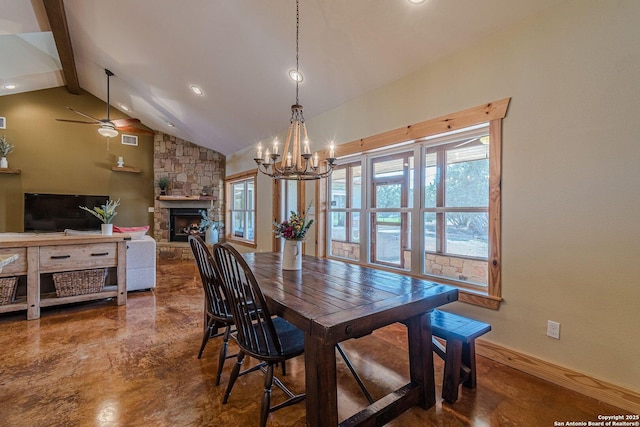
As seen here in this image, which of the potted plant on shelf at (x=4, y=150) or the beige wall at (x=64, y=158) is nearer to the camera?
the potted plant on shelf at (x=4, y=150)

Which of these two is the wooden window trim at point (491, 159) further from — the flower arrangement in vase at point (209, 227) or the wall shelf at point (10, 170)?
the wall shelf at point (10, 170)

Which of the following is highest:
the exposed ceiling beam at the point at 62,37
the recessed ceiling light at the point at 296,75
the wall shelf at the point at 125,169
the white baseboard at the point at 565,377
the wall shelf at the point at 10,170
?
the exposed ceiling beam at the point at 62,37

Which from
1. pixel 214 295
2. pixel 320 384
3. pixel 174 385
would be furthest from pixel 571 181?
pixel 174 385

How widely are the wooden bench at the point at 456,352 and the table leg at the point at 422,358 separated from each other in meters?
0.12

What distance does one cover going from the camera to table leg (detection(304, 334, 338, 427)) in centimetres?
134

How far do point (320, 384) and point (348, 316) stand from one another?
1.13 feet

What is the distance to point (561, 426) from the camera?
162 cm

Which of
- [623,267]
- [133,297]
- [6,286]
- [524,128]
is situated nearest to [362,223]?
[524,128]

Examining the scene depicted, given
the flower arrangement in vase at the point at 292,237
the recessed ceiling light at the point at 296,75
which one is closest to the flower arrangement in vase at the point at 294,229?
the flower arrangement in vase at the point at 292,237

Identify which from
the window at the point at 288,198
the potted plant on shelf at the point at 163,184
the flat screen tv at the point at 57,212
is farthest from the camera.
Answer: the potted plant on shelf at the point at 163,184

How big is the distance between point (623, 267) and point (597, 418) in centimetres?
91

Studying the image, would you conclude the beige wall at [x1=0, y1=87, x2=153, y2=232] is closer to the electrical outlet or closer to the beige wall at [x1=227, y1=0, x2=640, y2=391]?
the beige wall at [x1=227, y1=0, x2=640, y2=391]

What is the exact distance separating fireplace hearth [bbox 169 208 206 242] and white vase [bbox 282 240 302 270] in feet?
18.3

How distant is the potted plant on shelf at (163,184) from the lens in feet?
23.1
